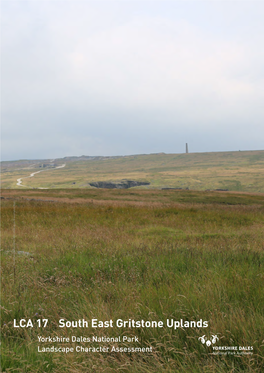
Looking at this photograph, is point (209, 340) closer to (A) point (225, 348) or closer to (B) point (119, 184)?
(A) point (225, 348)

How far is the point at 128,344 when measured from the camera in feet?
8.36

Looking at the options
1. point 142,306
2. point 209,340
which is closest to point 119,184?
point 142,306

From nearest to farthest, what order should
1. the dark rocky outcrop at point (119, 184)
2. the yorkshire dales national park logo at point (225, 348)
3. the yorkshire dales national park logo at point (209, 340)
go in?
the yorkshire dales national park logo at point (225, 348)
the yorkshire dales national park logo at point (209, 340)
the dark rocky outcrop at point (119, 184)

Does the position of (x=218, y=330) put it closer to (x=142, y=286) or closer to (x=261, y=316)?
(x=261, y=316)

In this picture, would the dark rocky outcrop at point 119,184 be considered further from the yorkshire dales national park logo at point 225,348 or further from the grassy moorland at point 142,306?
the yorkshire dales national park logo at point 225,348

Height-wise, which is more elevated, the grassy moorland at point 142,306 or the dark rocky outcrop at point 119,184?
the grassy moorland at point 142,306

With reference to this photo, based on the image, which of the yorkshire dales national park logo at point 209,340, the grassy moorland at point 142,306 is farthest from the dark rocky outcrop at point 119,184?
the yorkshire dales national park logo at point 209,340

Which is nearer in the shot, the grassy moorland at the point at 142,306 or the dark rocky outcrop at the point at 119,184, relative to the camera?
the grassy moorland at the point at 142,306

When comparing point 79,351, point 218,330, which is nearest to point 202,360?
point 218,330

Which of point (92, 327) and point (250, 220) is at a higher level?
point (92, 327)

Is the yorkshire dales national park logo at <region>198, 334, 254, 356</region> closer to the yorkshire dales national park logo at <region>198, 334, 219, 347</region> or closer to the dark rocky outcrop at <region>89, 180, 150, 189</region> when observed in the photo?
the yorkshire dales national park logo at <region>198, 334, 219, 347</region>

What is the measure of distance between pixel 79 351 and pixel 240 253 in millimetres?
4048

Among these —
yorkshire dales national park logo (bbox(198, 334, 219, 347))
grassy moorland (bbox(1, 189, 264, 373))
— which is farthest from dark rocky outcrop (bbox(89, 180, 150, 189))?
yorkshire dales national park logo (bbox(198, 334, 219, 347))

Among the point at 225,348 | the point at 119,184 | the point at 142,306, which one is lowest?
the point at 119,184
